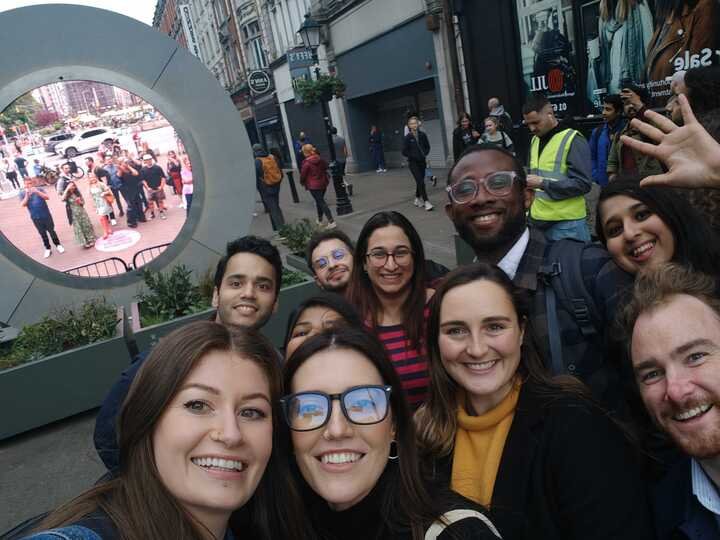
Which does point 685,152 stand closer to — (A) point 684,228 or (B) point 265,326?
(A) point 684,228

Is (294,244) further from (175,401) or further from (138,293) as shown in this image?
(175,401)

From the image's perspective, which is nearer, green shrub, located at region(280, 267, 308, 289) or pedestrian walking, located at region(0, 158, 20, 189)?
pedestrian walking, located at region(0, 158, 20, 189)

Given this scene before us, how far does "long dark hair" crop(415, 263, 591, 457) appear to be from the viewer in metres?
1.80

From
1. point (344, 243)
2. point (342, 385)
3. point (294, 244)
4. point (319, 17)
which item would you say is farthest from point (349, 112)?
point (342, 385)

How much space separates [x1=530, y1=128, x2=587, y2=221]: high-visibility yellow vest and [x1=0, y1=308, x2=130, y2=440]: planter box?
439 centimetres

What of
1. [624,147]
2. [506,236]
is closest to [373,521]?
[506,236]

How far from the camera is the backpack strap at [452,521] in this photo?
143 centimetres

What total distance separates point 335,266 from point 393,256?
65 centimetres

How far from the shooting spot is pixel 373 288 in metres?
2.95

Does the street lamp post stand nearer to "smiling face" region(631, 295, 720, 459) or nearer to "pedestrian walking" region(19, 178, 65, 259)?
"pedestrian walking" region(19, 178, 65, 259)

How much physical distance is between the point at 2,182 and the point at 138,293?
2019 millimetres

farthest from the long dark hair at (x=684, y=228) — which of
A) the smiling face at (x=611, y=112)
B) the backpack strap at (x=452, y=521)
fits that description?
the smiling face at (x=611, y=112)

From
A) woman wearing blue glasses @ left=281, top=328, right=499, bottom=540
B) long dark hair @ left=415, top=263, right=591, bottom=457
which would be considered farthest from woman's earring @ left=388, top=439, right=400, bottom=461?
long dark hair @ left=415, top=263, right=591, bottom=457

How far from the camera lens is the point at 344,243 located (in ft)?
11.3
